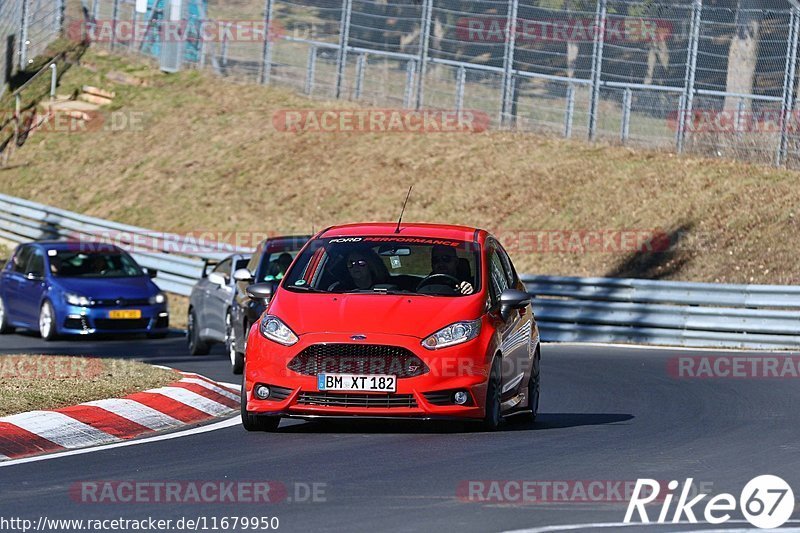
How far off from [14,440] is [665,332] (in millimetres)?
14005

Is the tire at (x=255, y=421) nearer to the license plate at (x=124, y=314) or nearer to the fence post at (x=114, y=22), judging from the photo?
the license plate at (x=124, y=314)

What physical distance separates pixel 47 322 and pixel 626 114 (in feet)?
45.4

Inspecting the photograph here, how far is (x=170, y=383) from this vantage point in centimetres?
1365

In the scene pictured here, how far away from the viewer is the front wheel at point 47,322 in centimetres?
2294

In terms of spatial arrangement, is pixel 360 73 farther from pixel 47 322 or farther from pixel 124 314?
pixel 47 322

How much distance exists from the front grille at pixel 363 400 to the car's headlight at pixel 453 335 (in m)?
0.40

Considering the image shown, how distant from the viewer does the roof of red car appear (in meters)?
12.3

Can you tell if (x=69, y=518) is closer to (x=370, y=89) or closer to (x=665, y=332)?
(x=665, y=332)

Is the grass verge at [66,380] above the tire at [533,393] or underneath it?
underneath

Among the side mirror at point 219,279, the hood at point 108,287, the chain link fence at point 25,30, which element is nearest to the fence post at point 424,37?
the hood at point 108,287

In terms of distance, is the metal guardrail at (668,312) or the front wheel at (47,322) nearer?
the metal guardrail at (668,312)

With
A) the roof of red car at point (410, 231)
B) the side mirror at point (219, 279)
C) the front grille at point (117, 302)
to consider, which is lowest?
the front grille at point (117, 302)

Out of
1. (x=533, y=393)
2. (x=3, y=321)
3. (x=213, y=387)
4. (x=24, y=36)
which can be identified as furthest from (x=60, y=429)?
(x=24, y=36)

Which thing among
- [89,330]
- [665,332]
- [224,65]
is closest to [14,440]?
[89,330]
